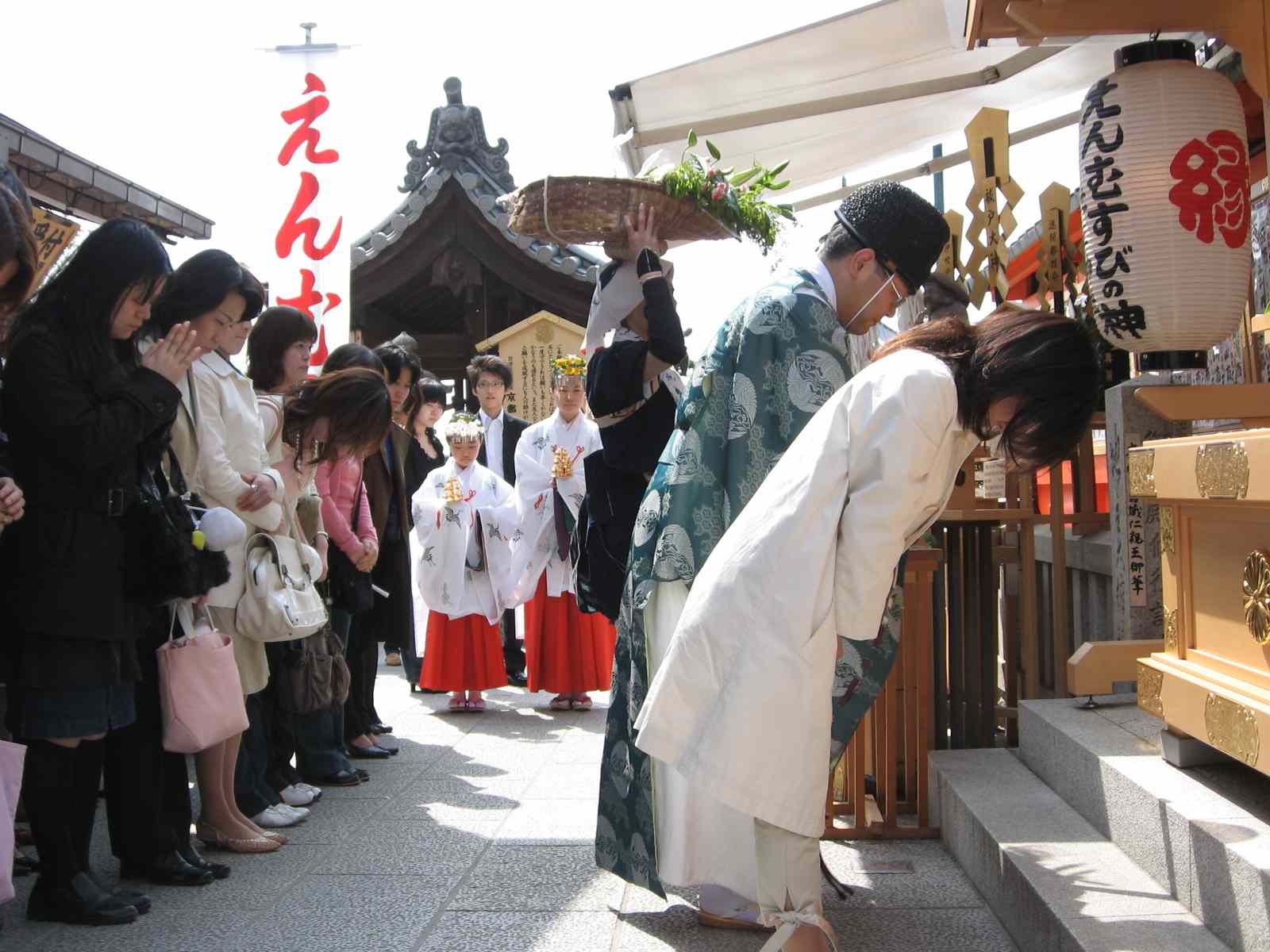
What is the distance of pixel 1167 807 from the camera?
2916 millimetres

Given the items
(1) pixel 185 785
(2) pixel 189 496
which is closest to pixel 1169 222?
(2) pixel 189 496

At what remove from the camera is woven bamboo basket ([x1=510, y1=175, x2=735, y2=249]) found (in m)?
4.11

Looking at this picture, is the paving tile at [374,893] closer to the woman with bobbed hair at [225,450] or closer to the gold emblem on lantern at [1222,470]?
the woman with bobbed hair at [225,450]

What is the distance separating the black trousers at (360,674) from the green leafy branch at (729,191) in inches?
125

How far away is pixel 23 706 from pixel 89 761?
0.33 meters

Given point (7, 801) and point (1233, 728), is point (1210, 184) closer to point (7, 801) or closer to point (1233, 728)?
point (1233, 728)

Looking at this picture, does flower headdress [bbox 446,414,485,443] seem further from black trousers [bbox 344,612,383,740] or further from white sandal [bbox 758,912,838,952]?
white sandal [bbox 758,912,838,952]

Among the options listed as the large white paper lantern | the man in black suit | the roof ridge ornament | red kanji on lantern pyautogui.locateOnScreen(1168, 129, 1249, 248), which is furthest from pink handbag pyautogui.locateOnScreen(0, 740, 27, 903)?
the roof ridge ornament

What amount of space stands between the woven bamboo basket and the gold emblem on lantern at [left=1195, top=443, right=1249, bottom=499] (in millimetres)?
1879

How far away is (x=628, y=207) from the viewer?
4117 mm

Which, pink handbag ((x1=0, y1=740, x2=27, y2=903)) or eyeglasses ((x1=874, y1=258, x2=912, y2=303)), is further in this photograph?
eyeglasses ((x1=874, y1=258, x2=912, y2=303))

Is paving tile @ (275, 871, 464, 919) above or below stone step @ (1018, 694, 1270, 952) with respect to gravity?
below

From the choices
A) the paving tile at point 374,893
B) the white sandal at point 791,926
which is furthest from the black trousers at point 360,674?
the white sandal at point 791,926

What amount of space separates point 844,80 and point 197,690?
18.9 feet
